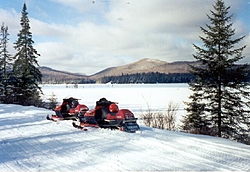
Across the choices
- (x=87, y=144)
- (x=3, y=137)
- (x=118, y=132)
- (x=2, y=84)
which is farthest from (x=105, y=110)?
(x=2, y=84)

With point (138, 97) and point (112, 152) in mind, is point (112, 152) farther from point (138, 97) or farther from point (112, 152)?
point (138, 97)

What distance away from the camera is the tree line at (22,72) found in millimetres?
23734

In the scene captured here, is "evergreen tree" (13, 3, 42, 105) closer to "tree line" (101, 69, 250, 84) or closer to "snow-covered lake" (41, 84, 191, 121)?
"snow-covered lake" (41, 84, 191, 121)

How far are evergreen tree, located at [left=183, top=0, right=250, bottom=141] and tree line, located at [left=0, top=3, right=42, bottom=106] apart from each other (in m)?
15.5

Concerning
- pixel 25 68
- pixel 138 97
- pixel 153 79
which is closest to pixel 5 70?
pixel 25 68

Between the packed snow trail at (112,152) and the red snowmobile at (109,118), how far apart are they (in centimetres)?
34

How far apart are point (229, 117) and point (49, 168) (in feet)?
36.7

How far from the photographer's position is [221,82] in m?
13.3

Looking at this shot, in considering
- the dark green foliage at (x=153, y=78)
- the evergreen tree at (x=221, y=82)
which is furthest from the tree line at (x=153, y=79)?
the evergreen tree at (x=221, y=82)

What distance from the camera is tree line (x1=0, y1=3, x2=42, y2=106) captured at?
23.7 metres

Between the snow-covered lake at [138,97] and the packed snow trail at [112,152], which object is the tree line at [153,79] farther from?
the packed snow trail at [112,152]

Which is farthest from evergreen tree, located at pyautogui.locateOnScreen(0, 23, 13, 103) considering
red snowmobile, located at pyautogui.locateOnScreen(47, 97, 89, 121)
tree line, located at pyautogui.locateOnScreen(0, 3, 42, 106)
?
red snowmobile, located at pyautogui.locateOnScreen(47, 97, 89, 121)

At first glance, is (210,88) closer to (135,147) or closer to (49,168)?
(135,147)

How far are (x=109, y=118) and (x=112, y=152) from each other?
2511 mm
